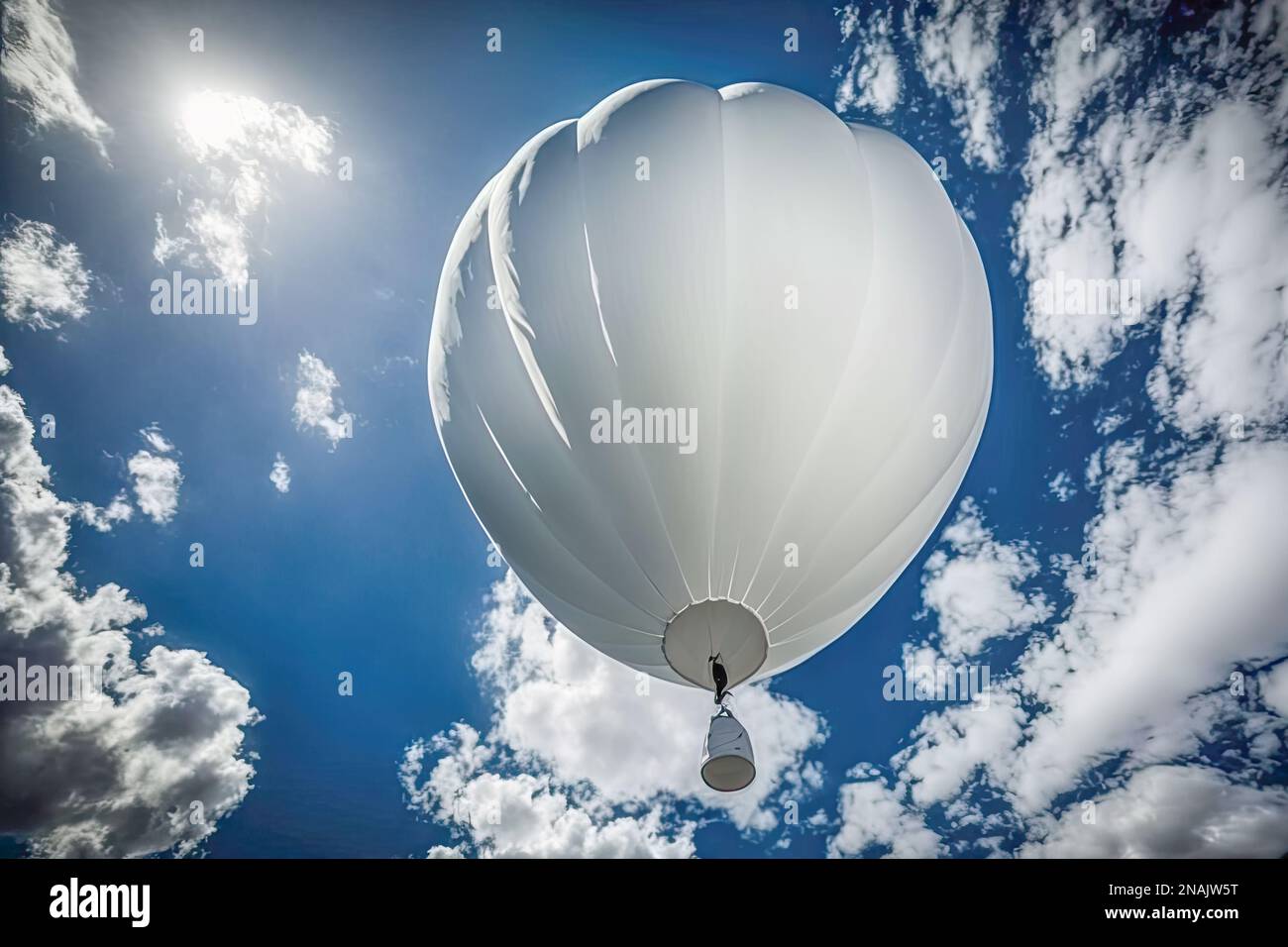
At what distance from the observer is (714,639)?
461 cm

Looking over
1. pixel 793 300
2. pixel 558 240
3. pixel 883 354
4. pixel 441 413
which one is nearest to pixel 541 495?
pixel 441 413

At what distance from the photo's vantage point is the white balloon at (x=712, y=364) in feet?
14.0

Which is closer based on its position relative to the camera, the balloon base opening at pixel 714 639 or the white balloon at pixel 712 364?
the white balloon at pixel 712 364

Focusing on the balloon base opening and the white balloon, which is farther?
the balloon base opening

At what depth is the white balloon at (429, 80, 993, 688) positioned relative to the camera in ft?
14.0

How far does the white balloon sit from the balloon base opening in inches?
0.6

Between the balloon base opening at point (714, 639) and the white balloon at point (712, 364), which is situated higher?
the white balloon at point (712, 364)

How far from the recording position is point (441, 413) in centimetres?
546

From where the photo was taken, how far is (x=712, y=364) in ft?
13.9

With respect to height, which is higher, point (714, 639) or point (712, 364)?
point (712, 364)

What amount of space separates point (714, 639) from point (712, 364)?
203 cm

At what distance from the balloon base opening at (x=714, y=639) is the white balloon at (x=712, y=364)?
2cm

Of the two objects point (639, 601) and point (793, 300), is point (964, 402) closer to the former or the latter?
point (793, 300)

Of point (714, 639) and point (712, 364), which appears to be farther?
point (714, 639)
